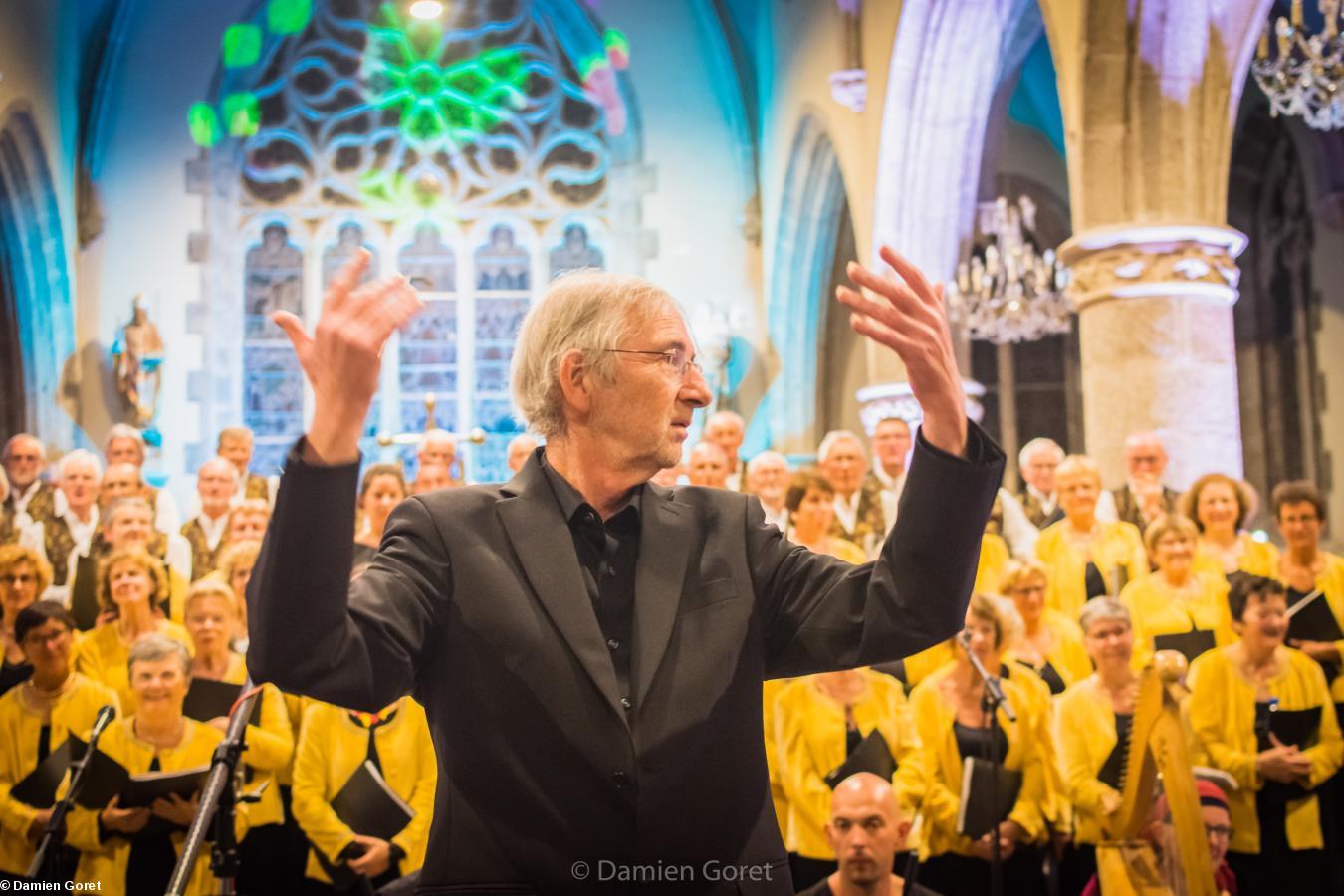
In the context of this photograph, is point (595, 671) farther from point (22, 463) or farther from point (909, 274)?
point (22, 463)

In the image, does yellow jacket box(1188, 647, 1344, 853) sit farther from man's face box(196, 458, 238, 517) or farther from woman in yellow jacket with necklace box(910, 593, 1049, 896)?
man's face box(196, 458, 238, 517)

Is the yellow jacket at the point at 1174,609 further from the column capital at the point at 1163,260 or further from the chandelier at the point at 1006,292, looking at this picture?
the chandelier at the point at 1006,292

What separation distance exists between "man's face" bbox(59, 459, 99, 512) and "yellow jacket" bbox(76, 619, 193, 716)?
5.75ft

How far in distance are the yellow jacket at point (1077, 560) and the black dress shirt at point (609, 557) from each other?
4813 millimetres

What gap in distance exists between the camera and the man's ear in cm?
199

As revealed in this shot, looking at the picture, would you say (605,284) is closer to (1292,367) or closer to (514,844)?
(514,844)

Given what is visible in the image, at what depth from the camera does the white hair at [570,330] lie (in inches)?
77.7

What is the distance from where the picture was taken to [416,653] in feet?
6.03

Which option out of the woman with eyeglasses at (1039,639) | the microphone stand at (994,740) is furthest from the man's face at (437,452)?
the microphone stand at (994,740)

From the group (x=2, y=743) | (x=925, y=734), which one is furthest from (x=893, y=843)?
(x=2, y=743)

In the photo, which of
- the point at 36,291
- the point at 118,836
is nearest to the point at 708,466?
the point at 118,836

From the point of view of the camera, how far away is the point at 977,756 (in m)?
5.34

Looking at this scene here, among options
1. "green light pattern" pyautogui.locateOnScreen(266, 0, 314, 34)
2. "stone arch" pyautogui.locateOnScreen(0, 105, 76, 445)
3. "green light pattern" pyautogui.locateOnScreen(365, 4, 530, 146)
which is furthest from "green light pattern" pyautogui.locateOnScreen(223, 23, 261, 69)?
"stone arch" pyautogui.locateOnScreen(0, 105, 76, 445)

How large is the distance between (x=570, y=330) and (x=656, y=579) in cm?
35
